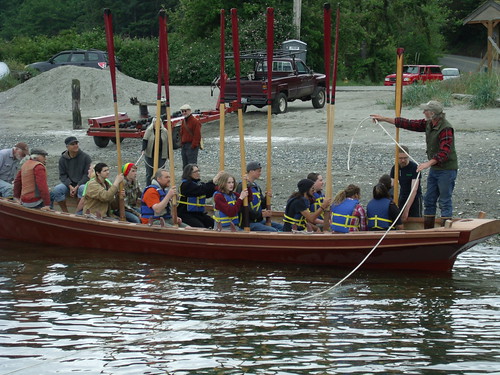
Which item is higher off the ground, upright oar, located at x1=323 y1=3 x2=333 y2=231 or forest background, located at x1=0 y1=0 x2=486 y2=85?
forest background, located at x1=0 y1=0 x2=486 y2=85

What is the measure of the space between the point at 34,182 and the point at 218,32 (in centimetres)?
2757

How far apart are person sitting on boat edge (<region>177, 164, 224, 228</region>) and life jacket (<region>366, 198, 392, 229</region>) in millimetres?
2100

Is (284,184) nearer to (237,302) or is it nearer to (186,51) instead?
(237,302)

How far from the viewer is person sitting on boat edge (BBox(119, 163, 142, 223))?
1232 centimetres

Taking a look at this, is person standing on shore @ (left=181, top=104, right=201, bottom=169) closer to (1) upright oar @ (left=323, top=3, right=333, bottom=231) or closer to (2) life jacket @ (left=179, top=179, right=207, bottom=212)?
(2) life jacket @ (left=179, top=179, right=207, bottom=212)

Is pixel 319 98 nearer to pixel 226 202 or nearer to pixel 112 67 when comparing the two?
pixel 112 67

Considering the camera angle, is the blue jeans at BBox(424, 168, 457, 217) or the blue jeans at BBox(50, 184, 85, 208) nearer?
the blue jeans at BBox(424, 168, 457, 217)

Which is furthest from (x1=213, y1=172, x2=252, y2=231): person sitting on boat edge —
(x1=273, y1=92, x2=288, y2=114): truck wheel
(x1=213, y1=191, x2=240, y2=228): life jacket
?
(x1=273, y1=92, x2=288, y2=114): truck wheel

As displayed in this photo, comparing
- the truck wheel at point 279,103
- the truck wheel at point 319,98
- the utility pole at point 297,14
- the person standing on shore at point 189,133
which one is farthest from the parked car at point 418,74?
the person standing on shore at point 189,133

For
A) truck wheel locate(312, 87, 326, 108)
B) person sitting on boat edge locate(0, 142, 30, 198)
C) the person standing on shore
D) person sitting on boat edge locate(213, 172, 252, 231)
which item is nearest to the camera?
person sitting on boat edge locate(213, 172, 252, 231)

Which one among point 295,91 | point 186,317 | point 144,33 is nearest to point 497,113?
point 295,91

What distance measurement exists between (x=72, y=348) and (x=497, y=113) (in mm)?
16004

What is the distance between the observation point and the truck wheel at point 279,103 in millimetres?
23995

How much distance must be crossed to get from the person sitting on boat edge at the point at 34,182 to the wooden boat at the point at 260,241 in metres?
0.17
